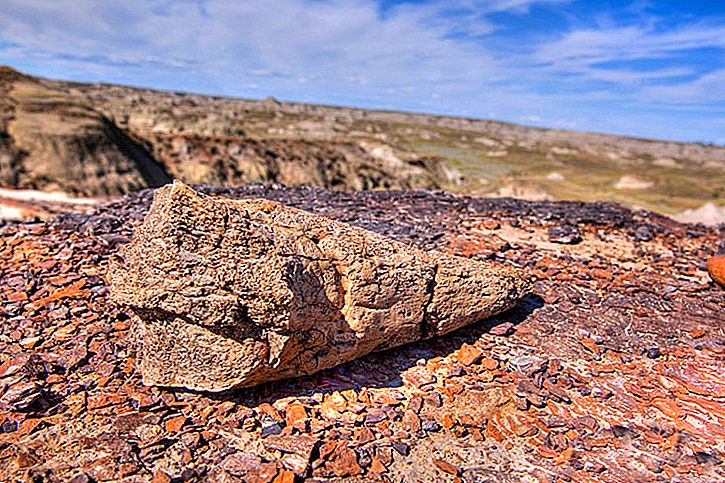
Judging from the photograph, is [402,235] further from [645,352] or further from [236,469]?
[236,469]

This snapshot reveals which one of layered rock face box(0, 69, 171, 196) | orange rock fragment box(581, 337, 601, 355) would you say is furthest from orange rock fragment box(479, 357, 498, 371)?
layered rock face box(0, 69, 171, 196)

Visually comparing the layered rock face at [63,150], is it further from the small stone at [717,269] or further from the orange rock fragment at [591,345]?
the small stone at [717,269]

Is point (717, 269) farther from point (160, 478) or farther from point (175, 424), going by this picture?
point (160, 478)

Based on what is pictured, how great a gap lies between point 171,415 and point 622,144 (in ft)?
582

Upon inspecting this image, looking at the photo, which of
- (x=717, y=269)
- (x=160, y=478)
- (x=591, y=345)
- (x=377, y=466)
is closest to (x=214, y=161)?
(x=717, y=269)

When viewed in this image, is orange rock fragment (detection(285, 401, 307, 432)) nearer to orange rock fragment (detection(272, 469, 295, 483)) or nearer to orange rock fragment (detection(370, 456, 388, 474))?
orange rock fragment (detection(272, 469, 295, 483))

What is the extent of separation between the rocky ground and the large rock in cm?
42

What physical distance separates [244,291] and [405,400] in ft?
6.95

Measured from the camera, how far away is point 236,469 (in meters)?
3.90

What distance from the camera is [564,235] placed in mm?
9570

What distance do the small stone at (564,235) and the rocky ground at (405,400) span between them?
163 centimetres

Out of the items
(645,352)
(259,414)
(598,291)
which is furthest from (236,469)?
(598,291)

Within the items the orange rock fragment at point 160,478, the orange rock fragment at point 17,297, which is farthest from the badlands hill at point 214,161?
the orange rock fragment at point 160,478

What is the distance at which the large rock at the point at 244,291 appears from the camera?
4.28 m
